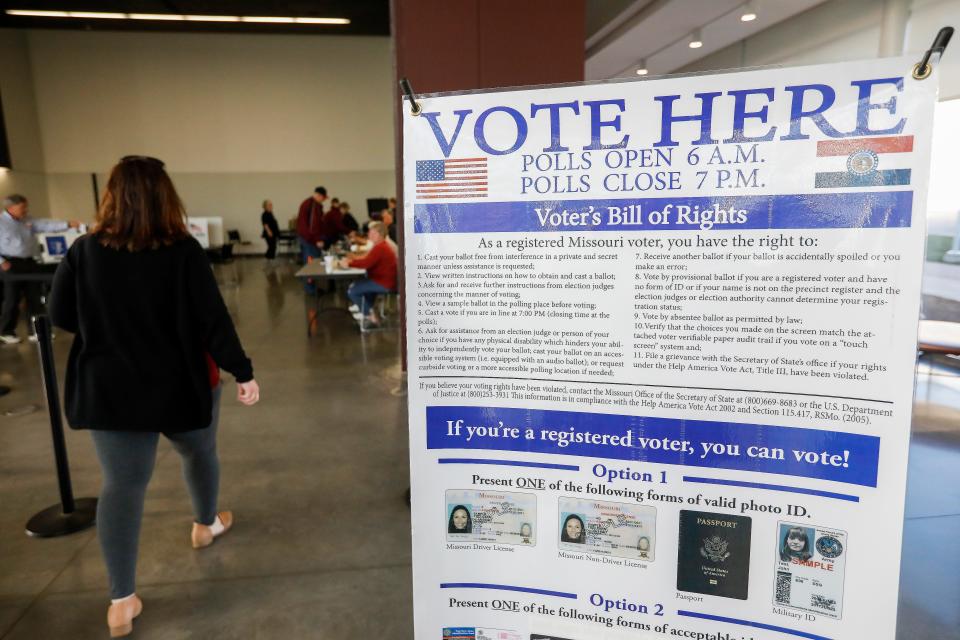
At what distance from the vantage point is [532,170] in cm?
125

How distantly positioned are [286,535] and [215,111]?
14.6 metres

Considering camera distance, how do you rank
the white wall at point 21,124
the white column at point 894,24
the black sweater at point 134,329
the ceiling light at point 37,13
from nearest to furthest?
the black sweater at point 134,329
the white column at point 894,24
the ceiling light at point 37,13
the white wall at point 21,124

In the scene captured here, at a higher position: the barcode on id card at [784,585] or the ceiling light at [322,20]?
the ceiling light at [322,20]

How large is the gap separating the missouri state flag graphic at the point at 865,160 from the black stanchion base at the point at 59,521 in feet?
9.80

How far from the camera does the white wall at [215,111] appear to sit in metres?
14.2

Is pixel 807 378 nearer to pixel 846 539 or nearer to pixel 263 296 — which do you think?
pixel 846 539

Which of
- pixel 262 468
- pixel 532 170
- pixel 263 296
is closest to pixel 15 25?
pixel 263 296

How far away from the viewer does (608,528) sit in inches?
52.2

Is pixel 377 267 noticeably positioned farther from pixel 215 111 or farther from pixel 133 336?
pixel 215 111

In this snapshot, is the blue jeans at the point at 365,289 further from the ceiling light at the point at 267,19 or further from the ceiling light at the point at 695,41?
the ceiling light at the point at 267,19

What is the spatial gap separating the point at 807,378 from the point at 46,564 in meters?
2.76

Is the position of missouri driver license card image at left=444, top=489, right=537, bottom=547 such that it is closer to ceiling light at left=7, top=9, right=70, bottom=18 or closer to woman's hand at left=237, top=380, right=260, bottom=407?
woman's hand at left=237, top=380, right=260, bottom=407

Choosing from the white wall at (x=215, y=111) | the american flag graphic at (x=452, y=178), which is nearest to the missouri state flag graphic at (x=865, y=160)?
the american flag graphic at (x=452, y=178)

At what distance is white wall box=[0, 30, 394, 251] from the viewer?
14234mm
